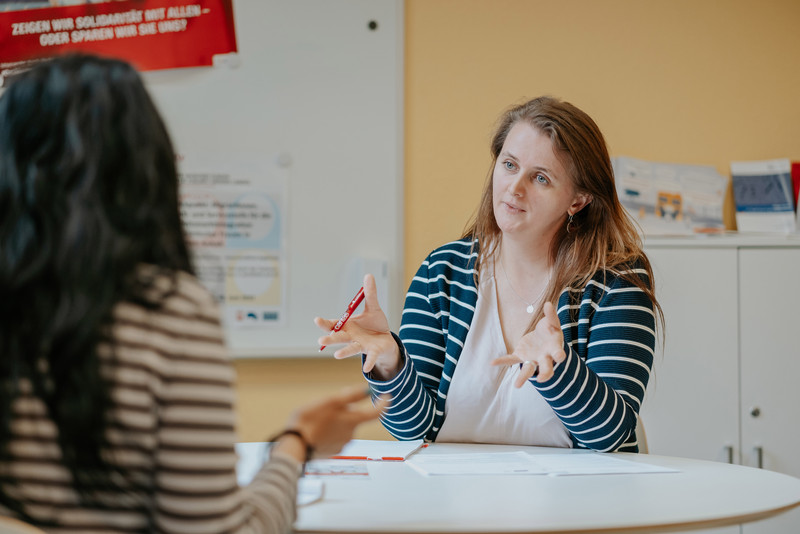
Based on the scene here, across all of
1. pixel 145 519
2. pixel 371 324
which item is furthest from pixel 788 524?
pixel 145 519

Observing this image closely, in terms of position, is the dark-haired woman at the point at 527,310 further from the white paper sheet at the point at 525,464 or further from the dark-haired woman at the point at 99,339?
the dark-haired woman at the point at 99,339

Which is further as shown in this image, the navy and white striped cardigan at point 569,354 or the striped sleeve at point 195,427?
the navy and white striped cardigan at point 569,354

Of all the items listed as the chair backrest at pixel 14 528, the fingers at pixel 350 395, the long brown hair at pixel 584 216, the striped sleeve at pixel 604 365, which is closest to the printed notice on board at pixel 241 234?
the long brown hair at pixel 584 216

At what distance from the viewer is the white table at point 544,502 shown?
3.14 ft

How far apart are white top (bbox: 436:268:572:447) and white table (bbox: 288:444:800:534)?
38 centimetres

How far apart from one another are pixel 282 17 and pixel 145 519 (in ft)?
7.40

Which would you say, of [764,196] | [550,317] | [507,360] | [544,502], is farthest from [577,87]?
[544,502]

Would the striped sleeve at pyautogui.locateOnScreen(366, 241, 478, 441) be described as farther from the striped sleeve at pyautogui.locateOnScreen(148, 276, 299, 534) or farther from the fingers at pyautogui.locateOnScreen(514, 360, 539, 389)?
the striped sleeve at pyautogui.locateOnScreen(148, 276, 299, 534)

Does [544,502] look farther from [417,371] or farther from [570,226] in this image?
[570,226]

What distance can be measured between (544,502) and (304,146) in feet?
6.15

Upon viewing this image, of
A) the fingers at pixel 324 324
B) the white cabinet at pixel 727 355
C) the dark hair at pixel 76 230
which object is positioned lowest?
the white cabinet at pixel 727 355

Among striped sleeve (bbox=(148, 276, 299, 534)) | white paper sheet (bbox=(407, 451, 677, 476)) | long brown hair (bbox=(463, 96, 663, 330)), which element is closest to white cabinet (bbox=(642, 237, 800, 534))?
long brown hair (bbox=(463, 96, 663, 330))

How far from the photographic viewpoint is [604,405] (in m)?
1.44

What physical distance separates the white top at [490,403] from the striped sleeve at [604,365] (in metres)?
0.10
